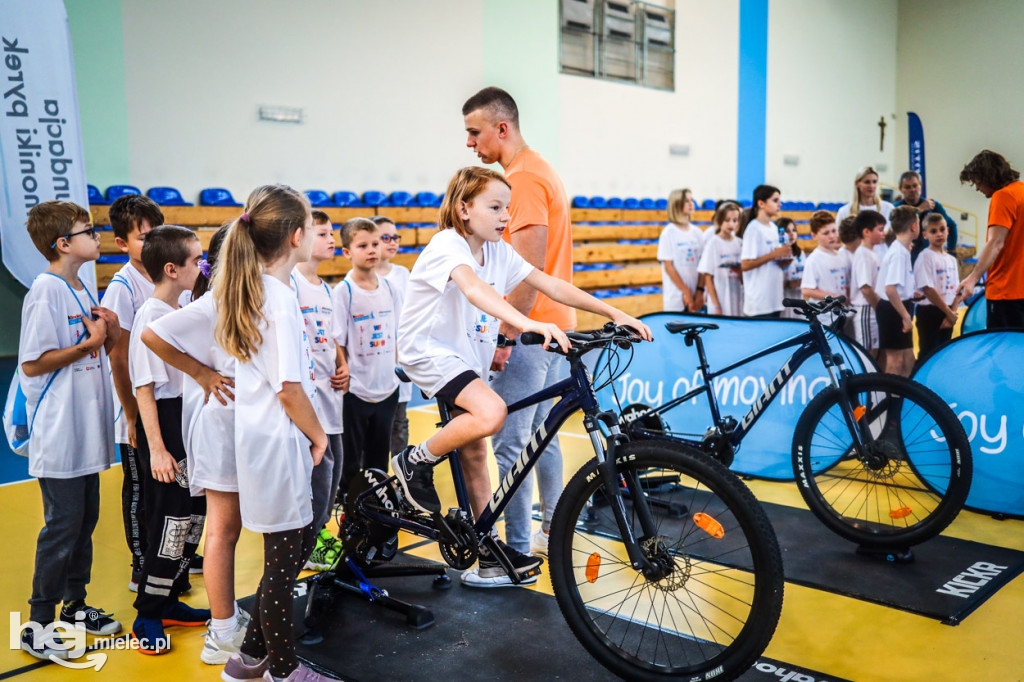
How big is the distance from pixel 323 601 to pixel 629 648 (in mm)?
1141

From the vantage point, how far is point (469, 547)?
288 cm

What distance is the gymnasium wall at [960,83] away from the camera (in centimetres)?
1775

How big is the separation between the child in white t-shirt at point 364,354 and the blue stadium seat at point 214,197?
4753 millimetres

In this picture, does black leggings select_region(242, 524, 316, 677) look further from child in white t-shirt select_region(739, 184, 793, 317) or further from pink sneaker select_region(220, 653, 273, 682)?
child in white t-shirt select_region(739, 184, 793, 317)

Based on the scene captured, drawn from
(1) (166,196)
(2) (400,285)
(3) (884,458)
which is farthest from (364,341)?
(1) (166,196)

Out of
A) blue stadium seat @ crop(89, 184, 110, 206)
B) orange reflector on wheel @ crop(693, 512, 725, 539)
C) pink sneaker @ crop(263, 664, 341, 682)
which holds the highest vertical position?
blue stadium seat @ crop(89, 184, 110, 206)

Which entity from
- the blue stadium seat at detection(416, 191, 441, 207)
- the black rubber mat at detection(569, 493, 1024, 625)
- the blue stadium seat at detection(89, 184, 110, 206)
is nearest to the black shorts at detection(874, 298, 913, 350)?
the black rubber mat at detection(569, 493, 1024, 625)

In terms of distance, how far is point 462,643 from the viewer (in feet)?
9.36

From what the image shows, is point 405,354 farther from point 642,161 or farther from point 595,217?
point 642,161

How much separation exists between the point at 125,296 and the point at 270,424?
1322mm

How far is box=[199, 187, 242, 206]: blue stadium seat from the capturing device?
8258 mm

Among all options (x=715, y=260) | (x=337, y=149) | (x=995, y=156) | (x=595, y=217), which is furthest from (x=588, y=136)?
(x=995, y=156)

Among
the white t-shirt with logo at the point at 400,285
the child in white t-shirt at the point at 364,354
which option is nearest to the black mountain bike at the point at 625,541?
the child in white t-shirt at the point at 364,354

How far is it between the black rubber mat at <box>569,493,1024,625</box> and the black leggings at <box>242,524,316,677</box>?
1161mm
